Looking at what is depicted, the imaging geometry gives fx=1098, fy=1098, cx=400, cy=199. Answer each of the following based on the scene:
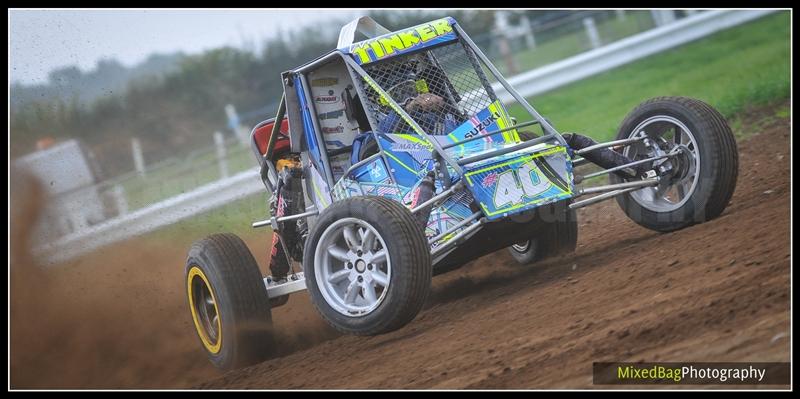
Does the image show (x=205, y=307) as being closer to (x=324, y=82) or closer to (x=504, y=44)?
(x=324, y=82)

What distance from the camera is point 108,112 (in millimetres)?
15883

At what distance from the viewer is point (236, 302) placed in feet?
25.7

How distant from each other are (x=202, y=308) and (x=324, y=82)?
2.00 meters

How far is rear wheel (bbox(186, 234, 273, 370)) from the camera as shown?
7855mm

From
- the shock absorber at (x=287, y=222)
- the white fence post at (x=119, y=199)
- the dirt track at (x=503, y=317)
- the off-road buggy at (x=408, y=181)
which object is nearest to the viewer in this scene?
the dirt track at (x=503, y=317)

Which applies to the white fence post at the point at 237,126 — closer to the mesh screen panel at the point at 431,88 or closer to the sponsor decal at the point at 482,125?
the mesh screen panel at the point at 431,88

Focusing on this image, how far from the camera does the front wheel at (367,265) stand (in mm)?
6664

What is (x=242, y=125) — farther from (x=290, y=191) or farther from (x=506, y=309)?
(x=506, y=309)

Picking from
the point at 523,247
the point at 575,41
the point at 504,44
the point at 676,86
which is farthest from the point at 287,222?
the point at 575,41

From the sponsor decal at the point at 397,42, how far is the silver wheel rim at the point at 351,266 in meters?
1.49

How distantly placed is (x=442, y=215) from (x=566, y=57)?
12.7m

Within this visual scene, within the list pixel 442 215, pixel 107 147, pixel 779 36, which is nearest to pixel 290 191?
pixel 442 215

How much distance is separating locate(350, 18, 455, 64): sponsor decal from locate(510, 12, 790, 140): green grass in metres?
5.92
